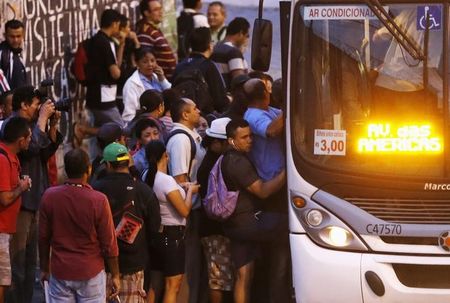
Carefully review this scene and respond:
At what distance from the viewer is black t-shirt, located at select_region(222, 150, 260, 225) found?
1252 centimetres

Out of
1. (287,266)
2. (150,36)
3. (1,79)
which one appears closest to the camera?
(287,266)

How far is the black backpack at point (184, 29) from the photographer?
21375mm

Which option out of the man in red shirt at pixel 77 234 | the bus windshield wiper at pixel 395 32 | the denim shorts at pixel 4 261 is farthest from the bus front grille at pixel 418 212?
the denim shorts at pixel 4 261

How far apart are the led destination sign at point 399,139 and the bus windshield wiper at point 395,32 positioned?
55 cm

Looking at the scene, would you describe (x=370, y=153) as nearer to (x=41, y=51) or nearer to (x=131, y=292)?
(x=131, y=292)

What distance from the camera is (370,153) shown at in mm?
11492

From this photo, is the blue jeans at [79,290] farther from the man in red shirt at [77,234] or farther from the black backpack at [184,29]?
the black backpack at [184,29]

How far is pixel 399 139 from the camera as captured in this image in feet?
37.6

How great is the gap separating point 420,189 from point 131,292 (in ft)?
7.78

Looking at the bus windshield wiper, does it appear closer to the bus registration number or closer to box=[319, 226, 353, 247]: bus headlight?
the bus registration number

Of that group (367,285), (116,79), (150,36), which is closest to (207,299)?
(367,285)

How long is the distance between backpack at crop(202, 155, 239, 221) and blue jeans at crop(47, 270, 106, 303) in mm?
1624

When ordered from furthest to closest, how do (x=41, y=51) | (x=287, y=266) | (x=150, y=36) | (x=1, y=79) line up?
(x=150, y=36) → (x=41, y=51) → (x=1, y=79) → (x=287, y=266)

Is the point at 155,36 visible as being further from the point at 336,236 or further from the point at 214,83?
the point at 336,236
